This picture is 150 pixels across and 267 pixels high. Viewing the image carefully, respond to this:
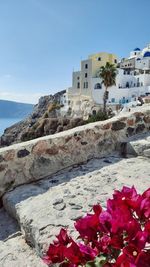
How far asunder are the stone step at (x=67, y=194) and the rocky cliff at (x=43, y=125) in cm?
3876

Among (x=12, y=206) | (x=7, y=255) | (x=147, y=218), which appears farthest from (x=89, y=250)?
(x=12, y=206)

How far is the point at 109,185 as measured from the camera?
130 inches

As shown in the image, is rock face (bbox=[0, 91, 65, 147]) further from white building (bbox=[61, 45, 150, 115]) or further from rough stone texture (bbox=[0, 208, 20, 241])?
rough stone texture (bbox=[0, 208, 20, 241])

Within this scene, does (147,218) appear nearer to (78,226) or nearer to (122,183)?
(78,226)

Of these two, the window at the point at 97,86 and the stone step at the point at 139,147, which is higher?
the window at the point at 97,86

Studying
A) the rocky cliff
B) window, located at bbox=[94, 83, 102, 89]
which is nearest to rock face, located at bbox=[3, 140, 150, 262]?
the rocky cliff

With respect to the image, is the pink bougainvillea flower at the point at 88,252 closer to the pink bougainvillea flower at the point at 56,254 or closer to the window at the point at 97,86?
the pink bougainvillea flower at the point at 56,254

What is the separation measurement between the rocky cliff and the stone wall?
124 ft

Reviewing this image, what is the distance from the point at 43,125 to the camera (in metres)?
48.8

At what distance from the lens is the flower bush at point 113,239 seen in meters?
1.14

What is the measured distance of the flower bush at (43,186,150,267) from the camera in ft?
3.73

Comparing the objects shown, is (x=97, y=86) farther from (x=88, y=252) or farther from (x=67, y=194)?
(x=88, y=252)

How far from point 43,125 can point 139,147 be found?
4500 centimetres

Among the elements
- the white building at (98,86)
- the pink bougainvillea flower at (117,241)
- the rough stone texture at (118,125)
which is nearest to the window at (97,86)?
the white building at (98,86)
